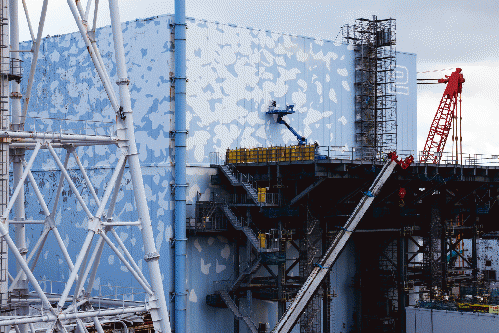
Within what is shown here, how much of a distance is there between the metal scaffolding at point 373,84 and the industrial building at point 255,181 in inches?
6.1

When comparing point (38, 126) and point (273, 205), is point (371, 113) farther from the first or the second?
point (38, 126)

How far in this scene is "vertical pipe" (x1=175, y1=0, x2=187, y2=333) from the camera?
56.5 m

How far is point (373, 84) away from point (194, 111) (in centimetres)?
1946

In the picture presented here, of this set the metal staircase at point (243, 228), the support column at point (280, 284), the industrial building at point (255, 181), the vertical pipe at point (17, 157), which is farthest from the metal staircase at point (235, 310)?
the vertical pipe at point (17, 157)

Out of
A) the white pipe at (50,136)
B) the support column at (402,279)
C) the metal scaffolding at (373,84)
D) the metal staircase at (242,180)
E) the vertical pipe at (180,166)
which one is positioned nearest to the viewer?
the white pipe at (50,136)

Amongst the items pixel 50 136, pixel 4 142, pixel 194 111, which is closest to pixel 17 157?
pixel 4 142

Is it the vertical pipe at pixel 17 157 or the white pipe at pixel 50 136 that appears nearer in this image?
the white pipe at pixel 50 136

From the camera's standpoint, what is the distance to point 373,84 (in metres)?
70.8

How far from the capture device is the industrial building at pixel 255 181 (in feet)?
188

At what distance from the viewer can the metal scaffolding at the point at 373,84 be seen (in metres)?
Result: 70.4

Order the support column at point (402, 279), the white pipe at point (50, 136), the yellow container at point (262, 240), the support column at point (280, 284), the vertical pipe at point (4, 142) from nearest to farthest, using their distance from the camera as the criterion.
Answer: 1. the white pipe at point (50, 136)
2. the vertical pipe at point (4, 142)
3. the yellow container at point (262, 240)
4. the support column at point (280, 284)
5. the support column at point (402, 279)

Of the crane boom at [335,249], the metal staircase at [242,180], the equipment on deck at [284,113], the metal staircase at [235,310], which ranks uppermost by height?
the equipment on deck at [284,113]

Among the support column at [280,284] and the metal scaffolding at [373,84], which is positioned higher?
the metal scaffolding at [373,84]

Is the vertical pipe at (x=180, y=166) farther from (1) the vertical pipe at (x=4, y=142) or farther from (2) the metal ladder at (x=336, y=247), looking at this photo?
(1) the vertical pipe at (x=4, y=142)
